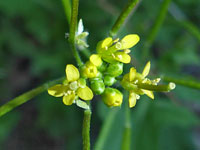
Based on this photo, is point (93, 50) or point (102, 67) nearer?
point (102, 67)

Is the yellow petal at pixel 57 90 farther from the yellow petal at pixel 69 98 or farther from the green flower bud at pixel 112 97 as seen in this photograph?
the green flower bud at pixel 112 97

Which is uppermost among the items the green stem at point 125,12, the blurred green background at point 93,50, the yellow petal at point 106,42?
the green stem at point 125,12

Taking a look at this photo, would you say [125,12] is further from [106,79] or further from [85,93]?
[85,93]

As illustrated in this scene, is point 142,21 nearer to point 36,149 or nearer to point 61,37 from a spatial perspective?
point 61,37

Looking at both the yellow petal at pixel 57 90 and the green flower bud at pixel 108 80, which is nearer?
the yellow petal at pixel 57 90

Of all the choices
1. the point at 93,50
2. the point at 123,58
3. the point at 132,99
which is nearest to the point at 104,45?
the point at 123,58

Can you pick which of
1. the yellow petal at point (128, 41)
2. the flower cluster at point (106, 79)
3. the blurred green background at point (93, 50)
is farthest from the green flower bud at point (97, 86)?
the blurred green background at point (93, 50)
